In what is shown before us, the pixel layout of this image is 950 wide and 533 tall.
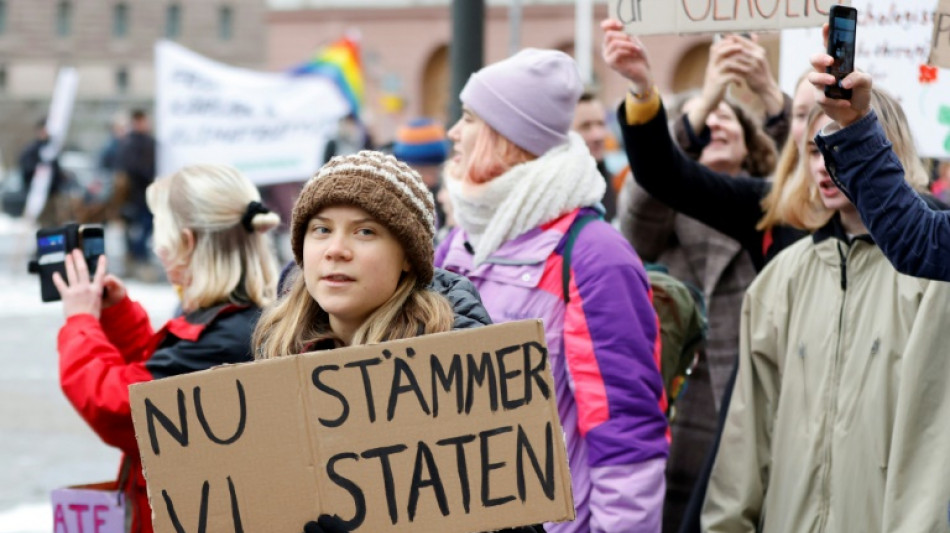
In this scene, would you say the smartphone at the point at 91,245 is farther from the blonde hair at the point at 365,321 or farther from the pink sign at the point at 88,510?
the blonde hair at the point at 365,321

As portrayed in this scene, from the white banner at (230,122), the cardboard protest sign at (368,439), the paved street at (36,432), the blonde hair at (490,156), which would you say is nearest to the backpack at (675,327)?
the blonde hair at (490,156)

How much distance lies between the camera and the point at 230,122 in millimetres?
11438

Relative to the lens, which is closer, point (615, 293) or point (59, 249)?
point (615, 293)

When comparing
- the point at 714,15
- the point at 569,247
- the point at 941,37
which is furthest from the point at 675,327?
the point at 941,37

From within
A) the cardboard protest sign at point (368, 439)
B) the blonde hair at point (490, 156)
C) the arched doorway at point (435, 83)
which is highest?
the blonde hair at point (490, 156)

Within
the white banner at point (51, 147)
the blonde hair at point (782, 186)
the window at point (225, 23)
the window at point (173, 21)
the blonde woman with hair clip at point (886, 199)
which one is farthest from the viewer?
the window at point (173, 21)

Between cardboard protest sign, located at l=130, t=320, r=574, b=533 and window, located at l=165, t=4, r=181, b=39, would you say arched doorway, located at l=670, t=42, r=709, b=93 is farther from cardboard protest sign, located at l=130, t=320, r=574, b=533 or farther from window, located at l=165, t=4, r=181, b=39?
cardboard protest sign, located at l=130, t=320, r=574, b=533

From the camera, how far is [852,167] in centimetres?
287

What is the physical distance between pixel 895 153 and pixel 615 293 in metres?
0.70

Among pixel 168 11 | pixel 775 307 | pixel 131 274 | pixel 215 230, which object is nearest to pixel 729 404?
pixel 775 307

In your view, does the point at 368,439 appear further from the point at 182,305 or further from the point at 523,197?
the point at 182,305

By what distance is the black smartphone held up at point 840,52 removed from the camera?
2.80m

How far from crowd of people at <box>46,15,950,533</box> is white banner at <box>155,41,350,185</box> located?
726 cm

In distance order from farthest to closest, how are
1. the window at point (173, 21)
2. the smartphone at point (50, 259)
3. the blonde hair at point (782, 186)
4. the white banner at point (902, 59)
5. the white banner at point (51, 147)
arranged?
the window at point (173, 21) → the white banner at point (51, 147) → the white banner at point (902, 59) → the smartphone at point (50, 259) → the blonde hair at point (782, 186)
